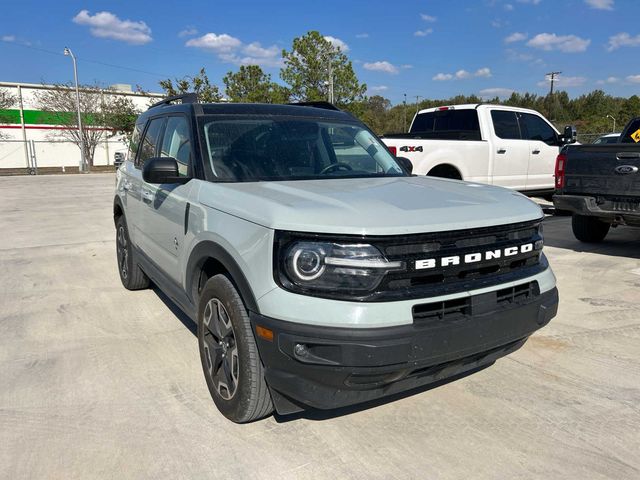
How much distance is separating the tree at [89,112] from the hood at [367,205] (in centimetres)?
4238

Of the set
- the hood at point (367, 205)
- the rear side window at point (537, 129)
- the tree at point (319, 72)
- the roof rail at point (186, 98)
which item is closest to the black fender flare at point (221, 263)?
the hood at point (367, 205)

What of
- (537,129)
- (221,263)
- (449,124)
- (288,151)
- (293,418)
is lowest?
(293,418)

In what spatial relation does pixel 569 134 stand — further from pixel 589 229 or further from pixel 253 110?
pixel 253 110

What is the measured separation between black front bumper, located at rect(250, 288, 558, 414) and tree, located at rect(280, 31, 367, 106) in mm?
34694

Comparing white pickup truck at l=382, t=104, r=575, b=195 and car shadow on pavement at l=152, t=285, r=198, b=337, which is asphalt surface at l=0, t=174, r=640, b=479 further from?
white pickup truck at l=382, t=104, r=575, b=195

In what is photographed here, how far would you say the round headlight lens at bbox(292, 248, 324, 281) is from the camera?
2.29 metres

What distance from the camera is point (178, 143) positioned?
148 inches

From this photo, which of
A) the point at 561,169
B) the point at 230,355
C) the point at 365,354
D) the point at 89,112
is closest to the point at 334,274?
the point at 365,354

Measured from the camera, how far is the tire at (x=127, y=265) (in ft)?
17.0

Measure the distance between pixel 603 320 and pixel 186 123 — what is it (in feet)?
12.7

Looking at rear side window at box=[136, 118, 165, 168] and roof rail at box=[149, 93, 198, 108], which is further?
rear side window at box=[136, 118, 165, 168]

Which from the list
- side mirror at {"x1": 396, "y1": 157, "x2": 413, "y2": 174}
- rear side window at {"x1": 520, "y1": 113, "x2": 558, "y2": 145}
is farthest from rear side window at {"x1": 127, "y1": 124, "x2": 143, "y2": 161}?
rear side window at {"x1": 520, "y1": 113, "x2": 558, "y2": 145}

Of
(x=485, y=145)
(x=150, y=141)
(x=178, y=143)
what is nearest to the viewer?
(x=178, y=143)

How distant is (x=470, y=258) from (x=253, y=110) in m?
2.10
